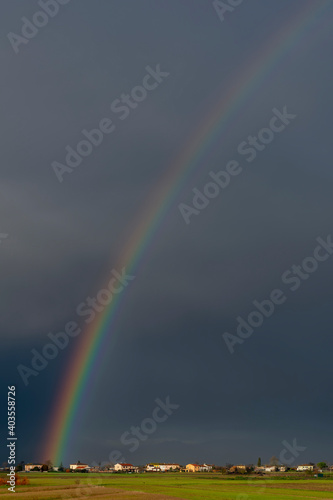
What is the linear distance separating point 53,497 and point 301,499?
122 ft

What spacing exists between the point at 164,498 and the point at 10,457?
75.7ft

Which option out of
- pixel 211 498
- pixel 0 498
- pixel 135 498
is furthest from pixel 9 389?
pixel 211 498

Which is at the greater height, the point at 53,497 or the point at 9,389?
the point at 9,389

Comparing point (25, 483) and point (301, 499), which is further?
point (25, 483)

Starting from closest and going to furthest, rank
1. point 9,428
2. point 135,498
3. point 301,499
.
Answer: point 9,428, point 135,498, point 301,499

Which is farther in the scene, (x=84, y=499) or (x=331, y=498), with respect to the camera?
(x=331, y=498)

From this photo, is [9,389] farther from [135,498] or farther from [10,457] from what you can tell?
[135,498]

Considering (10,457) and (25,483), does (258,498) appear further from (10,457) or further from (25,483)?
(25,483)

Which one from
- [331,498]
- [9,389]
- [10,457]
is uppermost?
[9,389]

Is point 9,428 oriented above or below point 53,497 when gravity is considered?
above

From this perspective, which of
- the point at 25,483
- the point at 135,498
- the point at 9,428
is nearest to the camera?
the point at 9,428

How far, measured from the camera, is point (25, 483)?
386 ft

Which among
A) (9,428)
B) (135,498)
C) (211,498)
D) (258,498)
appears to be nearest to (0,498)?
(9,428)

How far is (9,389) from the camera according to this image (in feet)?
247
